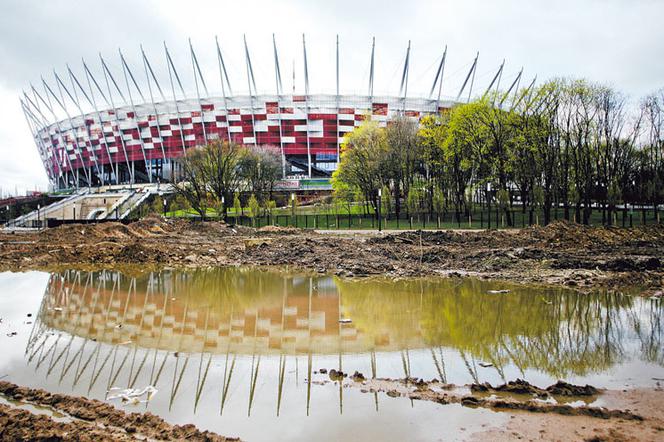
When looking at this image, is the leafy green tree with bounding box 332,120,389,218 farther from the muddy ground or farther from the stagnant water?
the stagnant water

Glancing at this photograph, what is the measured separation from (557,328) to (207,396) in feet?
23.8

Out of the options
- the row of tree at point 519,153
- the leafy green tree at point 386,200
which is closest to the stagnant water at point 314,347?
the row of tree at point 519,153

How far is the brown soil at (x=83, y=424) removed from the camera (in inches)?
198

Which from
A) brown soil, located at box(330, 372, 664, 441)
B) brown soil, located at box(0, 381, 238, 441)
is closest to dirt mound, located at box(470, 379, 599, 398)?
brown soil, located at box(330, 372, 664, 441)

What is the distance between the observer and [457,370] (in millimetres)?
7277

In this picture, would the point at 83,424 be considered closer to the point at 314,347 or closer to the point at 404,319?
the point at 314,347

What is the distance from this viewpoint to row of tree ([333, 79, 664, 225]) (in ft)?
139

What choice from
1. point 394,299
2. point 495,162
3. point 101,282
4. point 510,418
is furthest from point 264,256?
point 495,162

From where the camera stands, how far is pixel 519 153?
1869 inches

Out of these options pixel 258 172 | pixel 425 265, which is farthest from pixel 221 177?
pixel 425 265

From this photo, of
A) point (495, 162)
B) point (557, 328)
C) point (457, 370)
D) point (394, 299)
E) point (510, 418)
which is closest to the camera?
point (510, 418)

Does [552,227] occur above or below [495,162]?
below

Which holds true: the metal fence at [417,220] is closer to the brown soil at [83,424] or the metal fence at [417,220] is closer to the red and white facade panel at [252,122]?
the red and white facade panel at [252,122]

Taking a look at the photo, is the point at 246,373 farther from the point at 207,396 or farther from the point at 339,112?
the point at 339,112
